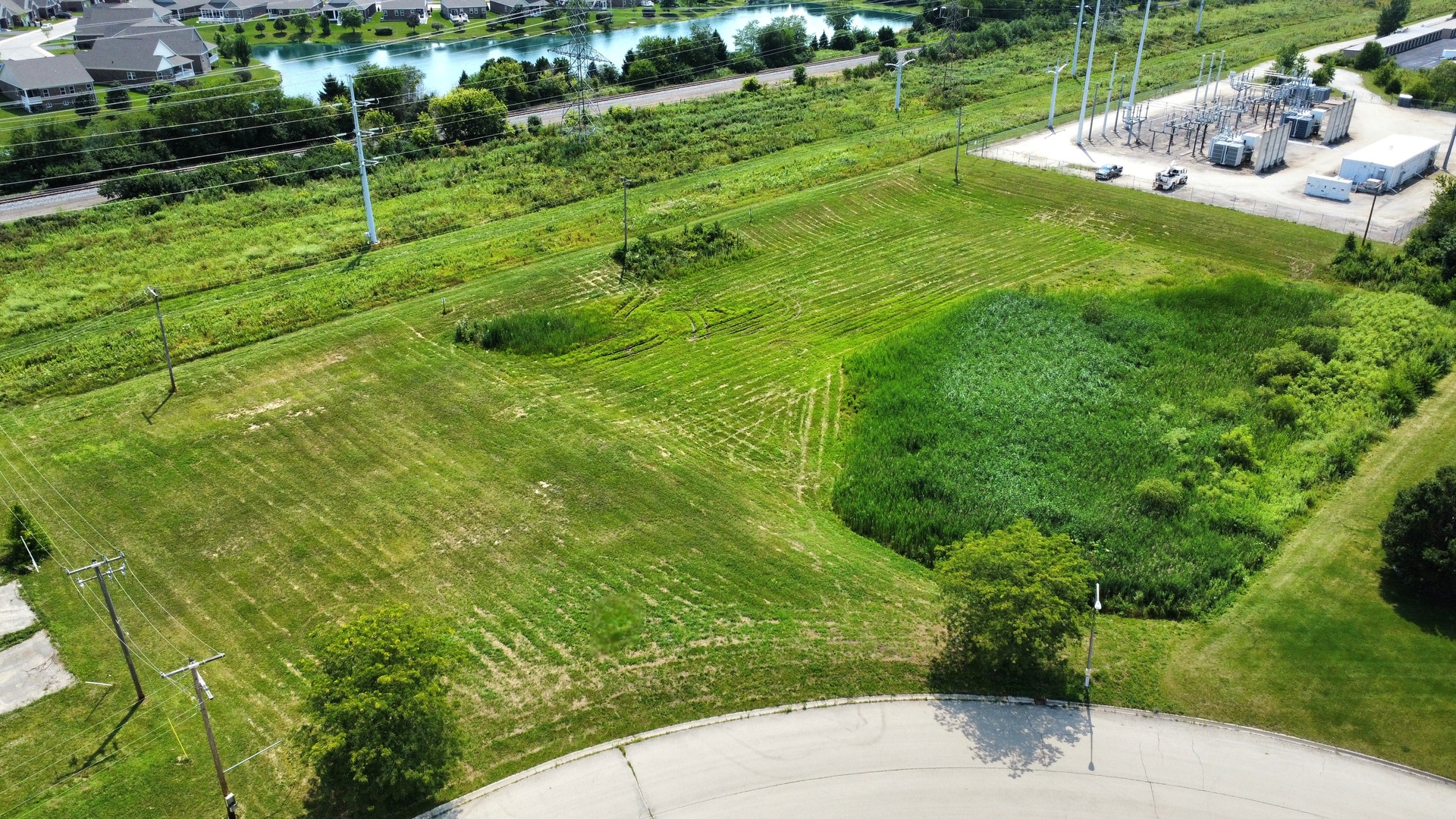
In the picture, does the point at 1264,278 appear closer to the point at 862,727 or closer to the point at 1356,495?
the point at 1356,495

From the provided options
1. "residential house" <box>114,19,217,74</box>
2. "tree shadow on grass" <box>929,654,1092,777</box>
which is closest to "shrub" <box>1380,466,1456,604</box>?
"tree shadow on grass" <box>929,654,1092,777</box>

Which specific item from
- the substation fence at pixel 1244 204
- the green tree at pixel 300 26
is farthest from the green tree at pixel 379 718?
the green tree at pixel 300 26

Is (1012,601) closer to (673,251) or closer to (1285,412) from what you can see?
(1285,412)

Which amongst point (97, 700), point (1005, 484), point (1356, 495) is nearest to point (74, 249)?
point (97, 700)

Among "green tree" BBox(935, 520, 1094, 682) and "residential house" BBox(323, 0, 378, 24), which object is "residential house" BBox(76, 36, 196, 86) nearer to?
"residential house" BBox(323, 0, 378, 24)

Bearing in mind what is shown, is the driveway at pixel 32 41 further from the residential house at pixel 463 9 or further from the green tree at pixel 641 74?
the green tree at pixel 641 74

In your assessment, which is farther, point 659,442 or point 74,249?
point 74,249
